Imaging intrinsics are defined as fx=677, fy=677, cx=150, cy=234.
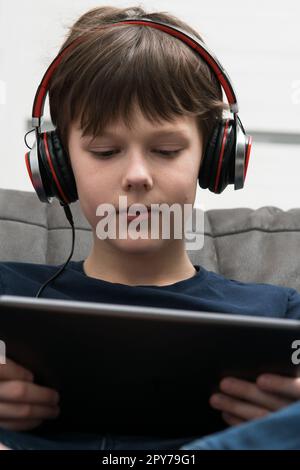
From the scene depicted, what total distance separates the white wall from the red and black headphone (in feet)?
2.36

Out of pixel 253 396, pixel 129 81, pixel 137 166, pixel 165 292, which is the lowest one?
pixel 253 396

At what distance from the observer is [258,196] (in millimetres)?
1807

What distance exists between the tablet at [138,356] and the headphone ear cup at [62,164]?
362 millimetres

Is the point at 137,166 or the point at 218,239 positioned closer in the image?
the point at 137,166

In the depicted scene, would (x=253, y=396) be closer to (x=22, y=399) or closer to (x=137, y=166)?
(x=22, y=399)

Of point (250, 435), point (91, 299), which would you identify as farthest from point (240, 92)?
point (250, 435)

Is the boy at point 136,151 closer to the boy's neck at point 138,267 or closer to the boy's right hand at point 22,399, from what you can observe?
the boy's neck at point 138,267

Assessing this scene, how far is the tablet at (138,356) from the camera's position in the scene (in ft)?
2.10

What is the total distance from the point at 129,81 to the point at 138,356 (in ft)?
1.50

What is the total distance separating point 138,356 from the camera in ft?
2.26

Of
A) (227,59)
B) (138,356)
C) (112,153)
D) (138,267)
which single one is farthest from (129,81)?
(227,59)

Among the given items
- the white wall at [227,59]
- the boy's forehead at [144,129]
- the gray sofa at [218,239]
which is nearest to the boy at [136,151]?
the boy's forehead at [144,129]

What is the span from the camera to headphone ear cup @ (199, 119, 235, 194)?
1.03 metres

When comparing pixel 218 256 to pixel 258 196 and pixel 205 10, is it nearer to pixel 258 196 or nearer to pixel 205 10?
pixel 258 196
